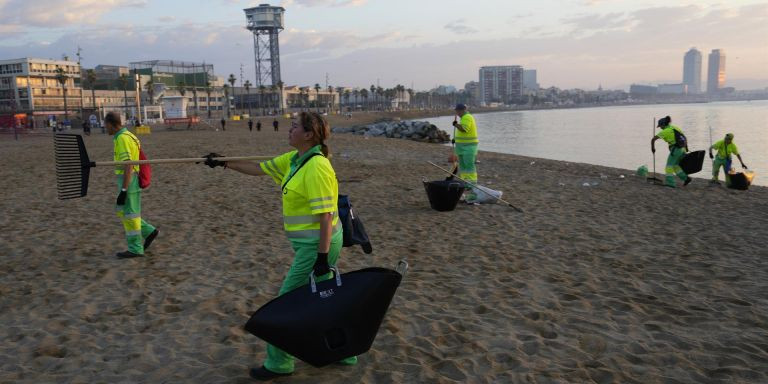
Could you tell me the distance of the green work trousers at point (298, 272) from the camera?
3.63 m

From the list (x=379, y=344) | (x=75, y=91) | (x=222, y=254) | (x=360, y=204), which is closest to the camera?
(x=379, y=344)

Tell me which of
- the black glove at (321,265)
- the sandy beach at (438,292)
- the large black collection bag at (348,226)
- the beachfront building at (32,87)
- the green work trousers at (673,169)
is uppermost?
the beachfront building at (32,87)

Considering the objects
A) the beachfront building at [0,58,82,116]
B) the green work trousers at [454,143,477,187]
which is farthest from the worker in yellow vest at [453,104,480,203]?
the beachfront building at [0,58,82,116]

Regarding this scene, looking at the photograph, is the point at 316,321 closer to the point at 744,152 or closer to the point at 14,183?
the point at 14,183

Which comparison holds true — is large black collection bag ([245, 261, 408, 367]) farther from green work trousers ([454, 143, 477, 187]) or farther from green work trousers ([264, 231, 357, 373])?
green work trousers ([454, 143, 477, 187])

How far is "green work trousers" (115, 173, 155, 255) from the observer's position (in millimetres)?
6691

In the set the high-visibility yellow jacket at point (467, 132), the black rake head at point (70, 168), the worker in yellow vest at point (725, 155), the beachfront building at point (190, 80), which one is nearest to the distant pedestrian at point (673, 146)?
the worker in yellow vest at point (725, 155)

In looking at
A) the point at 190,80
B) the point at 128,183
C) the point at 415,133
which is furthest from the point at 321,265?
the point at 190,80

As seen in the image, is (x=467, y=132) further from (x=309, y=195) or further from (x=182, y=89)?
(x=182, y=89)

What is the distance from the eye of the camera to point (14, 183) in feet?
46.0

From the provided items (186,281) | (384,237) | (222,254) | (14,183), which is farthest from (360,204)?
(14,183)

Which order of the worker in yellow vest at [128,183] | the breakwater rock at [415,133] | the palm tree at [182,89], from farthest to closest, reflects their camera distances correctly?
the palm tree at [182,89] < the breakwater rock at [415,133] < the worker in yellow vest at [128,183]

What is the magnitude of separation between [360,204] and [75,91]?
98169 mm

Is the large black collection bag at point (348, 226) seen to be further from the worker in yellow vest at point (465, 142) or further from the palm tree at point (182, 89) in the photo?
the palm tree at point (182, 89)
